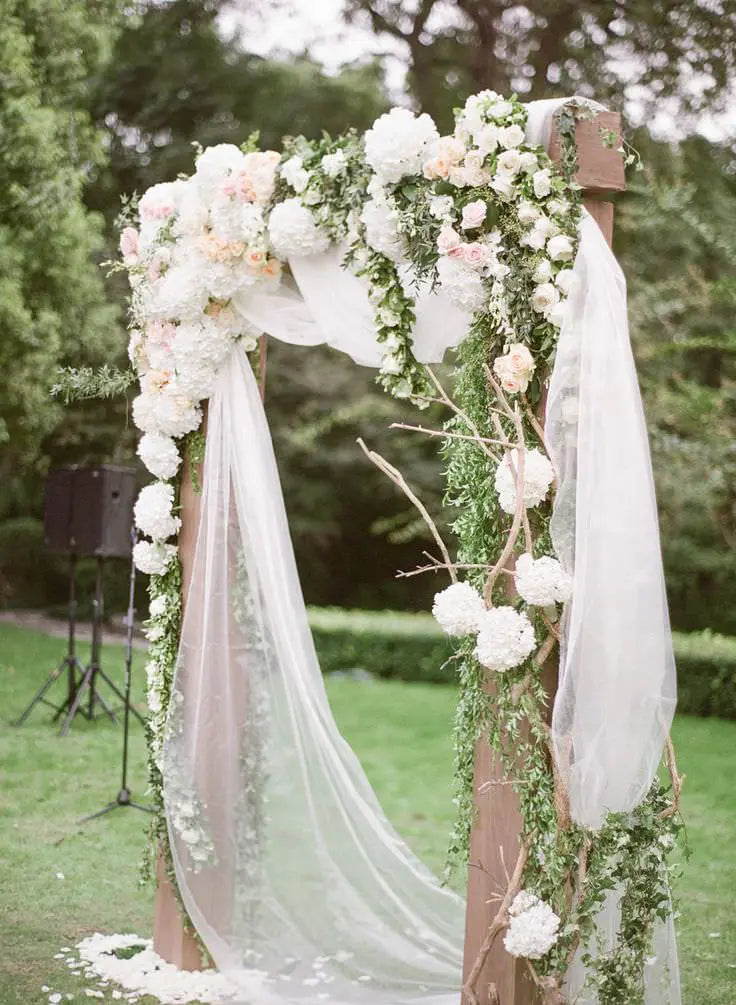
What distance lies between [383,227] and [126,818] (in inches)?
154

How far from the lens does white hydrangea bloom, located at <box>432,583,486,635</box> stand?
3287mm

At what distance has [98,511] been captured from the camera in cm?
738

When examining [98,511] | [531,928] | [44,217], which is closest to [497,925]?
[531,928]

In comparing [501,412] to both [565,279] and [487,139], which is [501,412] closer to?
[565,279]

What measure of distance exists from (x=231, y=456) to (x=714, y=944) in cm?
271

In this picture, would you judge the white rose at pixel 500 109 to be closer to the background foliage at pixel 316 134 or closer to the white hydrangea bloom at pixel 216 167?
the white hydrangea bloom at pixel 216 167

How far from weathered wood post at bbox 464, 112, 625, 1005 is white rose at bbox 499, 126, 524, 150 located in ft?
0.34

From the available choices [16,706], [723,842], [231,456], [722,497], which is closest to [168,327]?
[231,456]

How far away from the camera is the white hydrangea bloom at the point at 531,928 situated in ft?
10.2

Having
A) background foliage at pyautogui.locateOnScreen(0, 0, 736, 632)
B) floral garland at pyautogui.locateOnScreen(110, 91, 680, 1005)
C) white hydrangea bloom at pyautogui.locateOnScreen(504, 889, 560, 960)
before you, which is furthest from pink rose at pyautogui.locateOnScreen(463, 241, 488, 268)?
background foliage at pyautogui.locateOnScreen(0, 0, 736, 632)

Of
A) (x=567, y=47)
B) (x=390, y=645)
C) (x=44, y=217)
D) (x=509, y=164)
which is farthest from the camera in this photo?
(x=567, y=47)

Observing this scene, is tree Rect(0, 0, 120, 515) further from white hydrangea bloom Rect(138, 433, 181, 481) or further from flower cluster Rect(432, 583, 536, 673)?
flower cluster Rect(432, 583, 536, 673)

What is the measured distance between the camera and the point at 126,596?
1467 centimetres

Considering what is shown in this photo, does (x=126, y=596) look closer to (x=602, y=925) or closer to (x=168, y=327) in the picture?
(x=168, y=327)
